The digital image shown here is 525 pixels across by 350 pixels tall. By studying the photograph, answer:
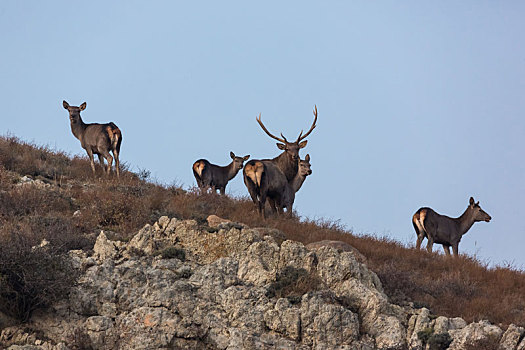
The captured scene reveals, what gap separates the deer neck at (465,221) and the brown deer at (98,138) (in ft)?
31.0

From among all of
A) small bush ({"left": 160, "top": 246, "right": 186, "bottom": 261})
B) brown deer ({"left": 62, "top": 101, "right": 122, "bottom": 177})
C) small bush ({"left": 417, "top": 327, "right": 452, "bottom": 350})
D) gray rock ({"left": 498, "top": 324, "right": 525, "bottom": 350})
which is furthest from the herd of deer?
gray rock ({"left": 498, "top": 324, "right": 525, "bottom": 350})

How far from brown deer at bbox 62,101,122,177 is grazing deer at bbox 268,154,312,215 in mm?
4688

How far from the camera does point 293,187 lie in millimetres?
20594

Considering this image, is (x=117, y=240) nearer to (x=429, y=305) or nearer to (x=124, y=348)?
(x=124, y=348)

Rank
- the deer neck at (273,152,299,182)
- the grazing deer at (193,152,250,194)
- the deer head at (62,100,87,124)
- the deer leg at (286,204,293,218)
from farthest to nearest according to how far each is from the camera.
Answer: the grazing deer at (193,152,250,194), the deer head at (62,100,87,124), the deer neck at (273,152,299,182), the deer leg at (286,204,293,218)

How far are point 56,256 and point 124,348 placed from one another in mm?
2069

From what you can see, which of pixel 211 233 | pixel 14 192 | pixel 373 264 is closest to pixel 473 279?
pixel 373 264

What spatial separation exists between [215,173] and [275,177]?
5814mm

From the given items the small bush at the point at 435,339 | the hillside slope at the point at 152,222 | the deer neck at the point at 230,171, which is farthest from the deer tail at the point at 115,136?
the small bush at the point at 435,339

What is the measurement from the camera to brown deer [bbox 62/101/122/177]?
22.3 meters

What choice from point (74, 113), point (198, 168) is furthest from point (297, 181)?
point (74, 113)

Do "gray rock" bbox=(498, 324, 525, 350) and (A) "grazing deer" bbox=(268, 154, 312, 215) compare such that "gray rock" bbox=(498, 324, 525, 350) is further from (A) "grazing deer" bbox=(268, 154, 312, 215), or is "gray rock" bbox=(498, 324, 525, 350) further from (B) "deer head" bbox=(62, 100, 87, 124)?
(B) "deer head" bbox=(62, 100, 87, 124)

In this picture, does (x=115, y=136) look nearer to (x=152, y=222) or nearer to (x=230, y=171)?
(x=230, y=171)

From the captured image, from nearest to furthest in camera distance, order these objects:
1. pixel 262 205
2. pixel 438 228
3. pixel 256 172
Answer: pixel 262 205 → pixel 256 172 → pixel 438 228
